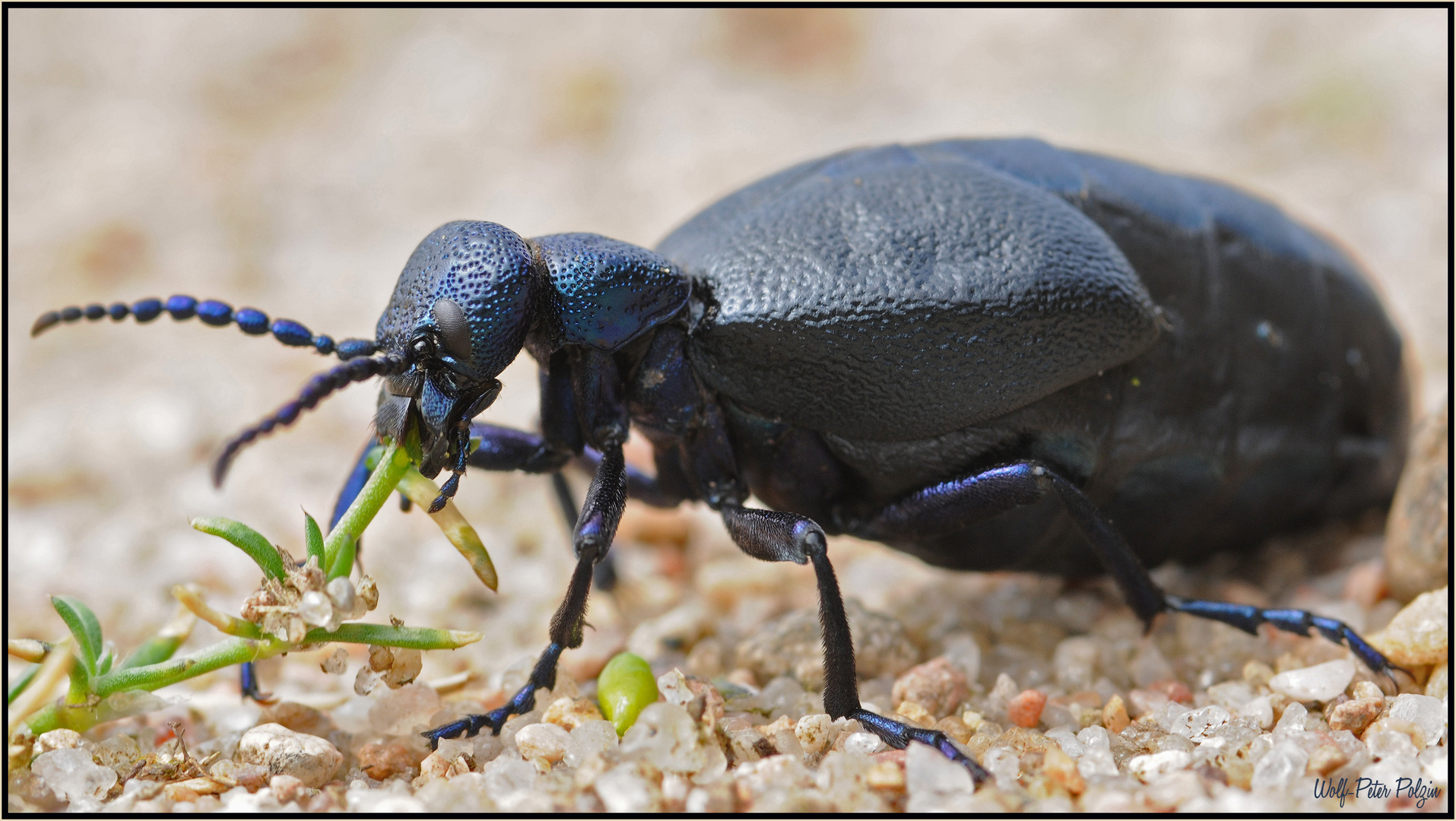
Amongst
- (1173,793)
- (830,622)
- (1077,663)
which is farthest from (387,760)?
(1077,663)

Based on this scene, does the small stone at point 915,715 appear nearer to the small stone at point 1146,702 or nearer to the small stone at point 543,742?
the small stone at point 1146,702

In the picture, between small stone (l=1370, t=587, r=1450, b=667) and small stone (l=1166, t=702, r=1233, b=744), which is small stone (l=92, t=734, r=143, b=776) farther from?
small stone (l=1370, t=587, r=1450, b=667)

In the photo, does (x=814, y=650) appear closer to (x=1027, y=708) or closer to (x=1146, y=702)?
(x=1027, y=708)

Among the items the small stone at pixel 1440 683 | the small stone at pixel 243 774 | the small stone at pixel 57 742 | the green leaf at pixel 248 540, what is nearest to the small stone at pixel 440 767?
the small stone at pixel 243 774

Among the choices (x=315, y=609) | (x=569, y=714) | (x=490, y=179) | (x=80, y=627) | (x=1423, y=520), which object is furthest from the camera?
(x=490, y=179)

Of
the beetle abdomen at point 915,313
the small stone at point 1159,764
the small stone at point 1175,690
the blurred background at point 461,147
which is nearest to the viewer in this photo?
→ the small stone at point 1159,764

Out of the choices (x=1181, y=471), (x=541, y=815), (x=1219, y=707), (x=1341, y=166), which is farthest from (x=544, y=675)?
(x=1341, y=166)

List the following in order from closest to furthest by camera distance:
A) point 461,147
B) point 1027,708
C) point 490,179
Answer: point 1027,708
point 490,179
point 461,147
